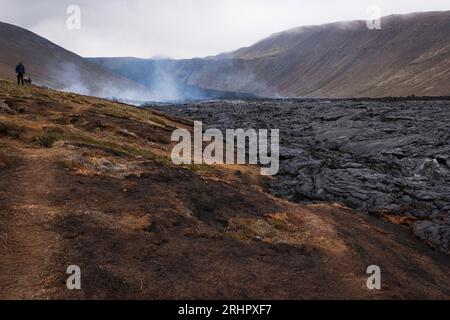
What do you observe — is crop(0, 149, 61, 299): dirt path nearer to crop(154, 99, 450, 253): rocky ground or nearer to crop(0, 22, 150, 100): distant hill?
crop(154, 99, 450, 253): rocky ground

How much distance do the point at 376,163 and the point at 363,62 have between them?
401 feet

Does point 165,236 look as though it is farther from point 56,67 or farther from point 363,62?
point 56,67

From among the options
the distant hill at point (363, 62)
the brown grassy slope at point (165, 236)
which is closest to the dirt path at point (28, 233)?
the brown grassy slope at point (165, 236)

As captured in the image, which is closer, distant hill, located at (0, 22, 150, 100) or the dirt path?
the dirt path

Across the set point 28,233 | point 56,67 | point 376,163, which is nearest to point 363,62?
point 56,67

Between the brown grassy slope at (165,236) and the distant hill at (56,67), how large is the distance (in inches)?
4115

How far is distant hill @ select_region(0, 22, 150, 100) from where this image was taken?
125m

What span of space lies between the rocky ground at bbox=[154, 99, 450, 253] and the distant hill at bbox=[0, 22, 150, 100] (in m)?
89.4

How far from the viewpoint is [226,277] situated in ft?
37.5

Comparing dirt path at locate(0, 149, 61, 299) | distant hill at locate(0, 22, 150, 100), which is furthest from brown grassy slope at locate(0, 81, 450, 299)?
distant hill at locate(0, 22, 150, 100)

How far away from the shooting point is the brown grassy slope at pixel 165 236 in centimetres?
1074

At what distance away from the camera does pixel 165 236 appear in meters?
13.4
